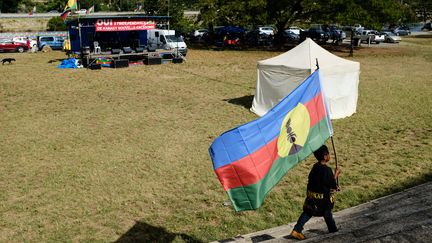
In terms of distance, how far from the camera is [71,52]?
32.0m

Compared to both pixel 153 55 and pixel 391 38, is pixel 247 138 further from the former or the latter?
pixel 391 38

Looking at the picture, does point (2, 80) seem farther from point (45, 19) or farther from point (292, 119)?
point (45, 19)

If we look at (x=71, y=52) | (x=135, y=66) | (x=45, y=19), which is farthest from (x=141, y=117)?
(x=45, y=19)

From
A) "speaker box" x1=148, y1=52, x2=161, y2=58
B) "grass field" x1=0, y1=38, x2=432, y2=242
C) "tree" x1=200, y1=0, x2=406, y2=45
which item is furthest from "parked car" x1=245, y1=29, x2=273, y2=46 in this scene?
"grass field" x1=0, y1=38, x2=432, y2=242

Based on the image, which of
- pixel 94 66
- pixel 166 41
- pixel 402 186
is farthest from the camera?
pixel 166 41

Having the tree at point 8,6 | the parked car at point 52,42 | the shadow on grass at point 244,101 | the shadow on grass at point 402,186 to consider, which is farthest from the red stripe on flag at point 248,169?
the tree at point 8,6

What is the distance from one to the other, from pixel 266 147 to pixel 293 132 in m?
0.55

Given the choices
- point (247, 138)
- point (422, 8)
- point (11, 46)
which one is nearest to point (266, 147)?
point (247, 138)

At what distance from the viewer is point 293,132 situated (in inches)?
242

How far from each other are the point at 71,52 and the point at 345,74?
23571 mm

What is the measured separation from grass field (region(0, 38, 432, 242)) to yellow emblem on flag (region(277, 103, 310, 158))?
7.41ft

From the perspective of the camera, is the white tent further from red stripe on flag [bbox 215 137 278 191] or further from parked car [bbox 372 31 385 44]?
parked car [bbox 372 31 385 44]

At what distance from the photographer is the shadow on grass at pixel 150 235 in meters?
7.28

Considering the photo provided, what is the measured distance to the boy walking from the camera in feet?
19.9
